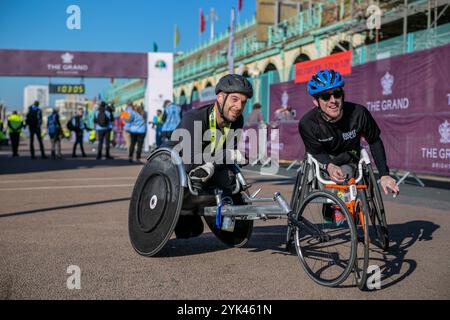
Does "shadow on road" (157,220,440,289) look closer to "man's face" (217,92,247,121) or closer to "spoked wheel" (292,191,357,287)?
"spoked wheel" (292,191,357,287)

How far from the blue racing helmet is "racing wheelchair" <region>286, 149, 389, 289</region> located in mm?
553

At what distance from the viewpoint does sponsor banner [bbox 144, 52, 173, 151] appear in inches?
1186

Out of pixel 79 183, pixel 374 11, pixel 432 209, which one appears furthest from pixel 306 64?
pixel 432 209

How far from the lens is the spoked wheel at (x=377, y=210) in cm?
435

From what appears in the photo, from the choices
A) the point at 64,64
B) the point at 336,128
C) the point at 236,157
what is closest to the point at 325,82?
the point at 336,128

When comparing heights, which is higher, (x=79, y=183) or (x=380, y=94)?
(x=380, y=94)

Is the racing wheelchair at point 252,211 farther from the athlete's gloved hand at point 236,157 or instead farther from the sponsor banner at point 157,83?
the sponsor banner at point 157,83

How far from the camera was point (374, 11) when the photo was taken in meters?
22.3

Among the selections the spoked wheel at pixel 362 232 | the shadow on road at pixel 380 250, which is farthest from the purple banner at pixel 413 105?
the spoked wheel at pixel 362 232

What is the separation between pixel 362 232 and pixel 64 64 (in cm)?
3008

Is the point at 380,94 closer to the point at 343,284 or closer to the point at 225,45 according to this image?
the point at 343,284

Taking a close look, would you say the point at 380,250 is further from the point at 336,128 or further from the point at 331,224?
the point at 336,128

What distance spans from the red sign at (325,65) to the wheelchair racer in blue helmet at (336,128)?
42.9ft
